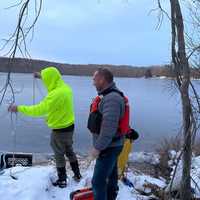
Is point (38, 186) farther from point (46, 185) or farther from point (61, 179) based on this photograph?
point (61, 179)

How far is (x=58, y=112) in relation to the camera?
688 centimetres

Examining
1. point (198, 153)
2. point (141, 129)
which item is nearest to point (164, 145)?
point (198, 153)

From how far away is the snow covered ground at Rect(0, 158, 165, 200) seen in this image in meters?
6.46

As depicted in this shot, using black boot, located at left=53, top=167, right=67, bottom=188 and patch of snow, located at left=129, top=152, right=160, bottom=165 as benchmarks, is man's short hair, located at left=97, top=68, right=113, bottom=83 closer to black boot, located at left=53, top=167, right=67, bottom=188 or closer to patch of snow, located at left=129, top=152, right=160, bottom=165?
black boot, located at left=53, top=167, right=67, bottom=188

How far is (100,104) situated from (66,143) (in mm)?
1923

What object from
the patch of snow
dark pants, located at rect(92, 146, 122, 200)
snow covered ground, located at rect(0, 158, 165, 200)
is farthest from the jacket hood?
the patch of snow

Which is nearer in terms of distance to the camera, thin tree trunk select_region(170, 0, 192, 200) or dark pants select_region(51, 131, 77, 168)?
thin tree trunk select_region(170, 0, 192, 200)

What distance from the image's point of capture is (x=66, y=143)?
7.05m

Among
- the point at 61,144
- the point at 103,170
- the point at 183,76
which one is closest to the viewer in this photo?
the point at 103,170

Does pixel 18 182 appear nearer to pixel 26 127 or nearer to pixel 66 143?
pixel 66 143

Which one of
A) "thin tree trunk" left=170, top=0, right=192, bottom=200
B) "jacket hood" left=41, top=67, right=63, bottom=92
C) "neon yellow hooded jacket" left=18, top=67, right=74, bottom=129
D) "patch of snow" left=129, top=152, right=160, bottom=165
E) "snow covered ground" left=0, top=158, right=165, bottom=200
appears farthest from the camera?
"patch of snow" left=129, top=152, right=160, bottom=165

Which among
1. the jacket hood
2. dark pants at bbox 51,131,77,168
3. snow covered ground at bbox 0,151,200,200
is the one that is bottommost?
snow covered ground at bbox 0,151,200,200

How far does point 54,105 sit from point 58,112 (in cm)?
12

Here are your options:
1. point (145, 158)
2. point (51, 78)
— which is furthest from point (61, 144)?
point (145, 158)
